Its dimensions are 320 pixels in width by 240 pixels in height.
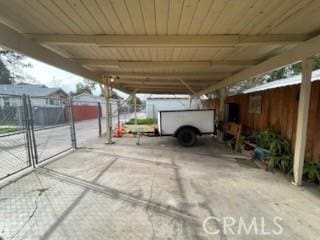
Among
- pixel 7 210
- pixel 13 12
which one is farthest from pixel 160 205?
pixel 13 12

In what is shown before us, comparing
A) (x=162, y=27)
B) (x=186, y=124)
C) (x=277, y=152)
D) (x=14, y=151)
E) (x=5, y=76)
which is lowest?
(x=14, y=151)

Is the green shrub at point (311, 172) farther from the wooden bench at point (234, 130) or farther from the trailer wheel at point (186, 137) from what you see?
the trailer wheel at point (186, 137)

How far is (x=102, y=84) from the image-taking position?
8.39 m

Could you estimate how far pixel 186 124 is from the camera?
7844 millimetres

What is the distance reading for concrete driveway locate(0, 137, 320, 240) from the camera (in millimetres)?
2543

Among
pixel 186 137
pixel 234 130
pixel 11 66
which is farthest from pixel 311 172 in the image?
pixel 11 66

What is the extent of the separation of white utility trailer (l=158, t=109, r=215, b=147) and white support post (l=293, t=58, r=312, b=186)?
13.0ft

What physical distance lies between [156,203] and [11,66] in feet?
93.8

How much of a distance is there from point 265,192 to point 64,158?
16.9ft

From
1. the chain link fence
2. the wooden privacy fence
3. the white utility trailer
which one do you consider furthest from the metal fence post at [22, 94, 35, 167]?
the wooden privacy fence

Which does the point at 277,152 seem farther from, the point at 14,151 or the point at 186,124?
the point at 14,151

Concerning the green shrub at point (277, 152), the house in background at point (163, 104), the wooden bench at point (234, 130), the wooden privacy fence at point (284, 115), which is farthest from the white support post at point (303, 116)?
the house in background at point (163, 104)

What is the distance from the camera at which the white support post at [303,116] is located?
145 inches

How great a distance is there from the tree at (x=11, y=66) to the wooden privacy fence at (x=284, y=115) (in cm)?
2354
